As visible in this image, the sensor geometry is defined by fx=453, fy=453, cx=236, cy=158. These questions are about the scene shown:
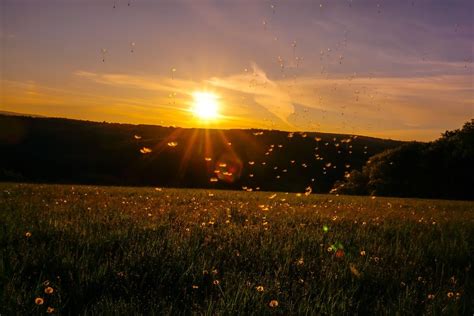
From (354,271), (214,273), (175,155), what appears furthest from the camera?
(175,155)

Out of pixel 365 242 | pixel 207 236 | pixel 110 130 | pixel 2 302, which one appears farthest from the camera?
pixel 110 130

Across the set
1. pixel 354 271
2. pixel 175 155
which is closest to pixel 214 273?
pixel 354 271

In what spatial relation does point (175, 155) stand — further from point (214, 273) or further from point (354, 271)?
point (214, 273)

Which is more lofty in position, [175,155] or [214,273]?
[214,273]

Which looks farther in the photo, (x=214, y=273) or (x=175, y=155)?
(x=175, y=155)

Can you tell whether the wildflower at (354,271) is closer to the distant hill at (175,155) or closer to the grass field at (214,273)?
the grass field at (214,273)

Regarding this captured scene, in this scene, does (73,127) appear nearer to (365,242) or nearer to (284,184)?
(284,184)

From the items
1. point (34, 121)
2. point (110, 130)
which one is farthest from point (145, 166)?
point (34, 121)

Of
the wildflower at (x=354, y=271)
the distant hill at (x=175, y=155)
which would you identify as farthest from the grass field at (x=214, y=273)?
the distant hill at (x=175, y=155)
